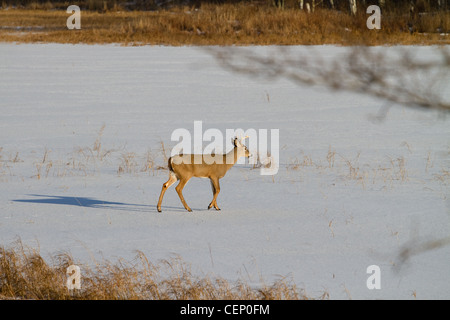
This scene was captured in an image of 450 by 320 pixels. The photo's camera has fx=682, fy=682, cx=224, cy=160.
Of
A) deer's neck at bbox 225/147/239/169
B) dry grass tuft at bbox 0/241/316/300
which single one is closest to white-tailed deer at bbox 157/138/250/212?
deer's neck at bbox 225/147/239/169

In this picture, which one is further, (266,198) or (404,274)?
(266,198)

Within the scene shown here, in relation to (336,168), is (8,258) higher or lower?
lower

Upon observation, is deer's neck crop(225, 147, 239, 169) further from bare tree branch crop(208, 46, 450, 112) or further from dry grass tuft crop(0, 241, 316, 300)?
bare tree branch crop(208, 46, 450, 112)

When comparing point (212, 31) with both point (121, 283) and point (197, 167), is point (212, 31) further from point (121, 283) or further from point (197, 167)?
point (121, 283)

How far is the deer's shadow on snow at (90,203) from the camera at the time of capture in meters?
7.96

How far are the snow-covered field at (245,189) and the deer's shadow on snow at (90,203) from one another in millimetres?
23

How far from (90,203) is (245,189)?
6.62 ft

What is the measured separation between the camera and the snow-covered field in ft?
19.8

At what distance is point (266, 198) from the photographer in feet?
27.8

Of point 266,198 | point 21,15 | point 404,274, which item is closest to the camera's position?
point 404,274
